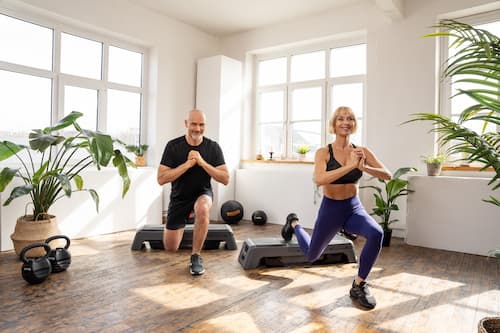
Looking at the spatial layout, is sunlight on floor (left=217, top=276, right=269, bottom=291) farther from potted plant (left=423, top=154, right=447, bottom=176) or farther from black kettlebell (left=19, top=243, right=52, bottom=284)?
potted plant (left=423, top=154, right=447, bottom=176)

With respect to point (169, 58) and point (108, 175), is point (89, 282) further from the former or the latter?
point (169, 58)

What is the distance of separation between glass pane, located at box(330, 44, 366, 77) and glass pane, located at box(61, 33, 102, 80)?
3375 millimetres

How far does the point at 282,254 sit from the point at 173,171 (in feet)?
3.99

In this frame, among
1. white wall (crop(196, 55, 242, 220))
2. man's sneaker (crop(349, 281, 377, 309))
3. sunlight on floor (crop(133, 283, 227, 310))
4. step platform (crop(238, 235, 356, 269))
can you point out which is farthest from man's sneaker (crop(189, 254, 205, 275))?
white wall (crop(196, 55, 242, 220))

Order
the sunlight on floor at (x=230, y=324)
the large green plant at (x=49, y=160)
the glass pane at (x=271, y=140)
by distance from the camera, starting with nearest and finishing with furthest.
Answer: the sunlight on floor at (x=230, y=324) < the large green plant at (x=49, y=160) < the glass pane at (x=271, y=140)

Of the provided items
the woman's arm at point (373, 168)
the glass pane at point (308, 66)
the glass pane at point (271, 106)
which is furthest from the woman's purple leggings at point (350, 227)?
the glass pane at point (271, 106)

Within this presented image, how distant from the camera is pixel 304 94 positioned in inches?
225

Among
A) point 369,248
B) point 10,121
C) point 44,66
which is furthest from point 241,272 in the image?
point 44,66

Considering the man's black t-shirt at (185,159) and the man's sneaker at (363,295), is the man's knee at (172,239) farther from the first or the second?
the man's sneaker at (363,295)

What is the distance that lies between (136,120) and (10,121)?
1.69 metres

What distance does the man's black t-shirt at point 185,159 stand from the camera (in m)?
3.26

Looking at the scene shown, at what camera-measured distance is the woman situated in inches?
91.8

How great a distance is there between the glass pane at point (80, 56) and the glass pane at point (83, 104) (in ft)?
0.71

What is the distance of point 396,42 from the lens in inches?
180
